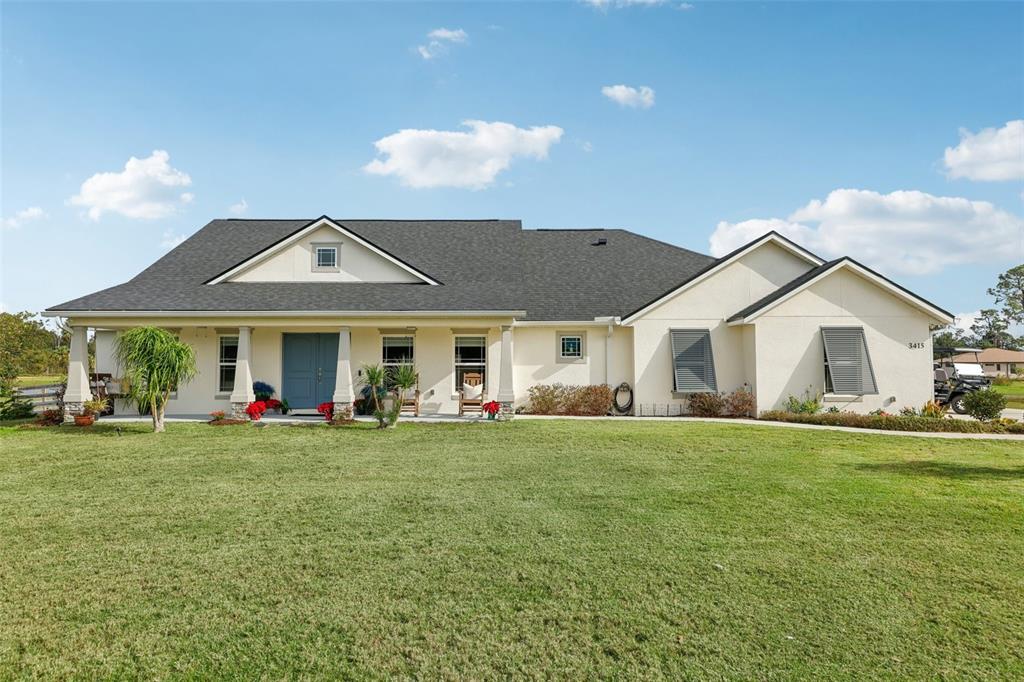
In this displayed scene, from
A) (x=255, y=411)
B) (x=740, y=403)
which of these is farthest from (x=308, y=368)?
(x=740, y=403)

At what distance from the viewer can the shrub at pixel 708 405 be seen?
16250 millimetres

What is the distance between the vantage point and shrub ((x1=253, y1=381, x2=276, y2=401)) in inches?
626

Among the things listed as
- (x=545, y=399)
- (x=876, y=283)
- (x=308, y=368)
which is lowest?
(x=545, y=399)

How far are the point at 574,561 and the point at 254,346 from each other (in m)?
14.7

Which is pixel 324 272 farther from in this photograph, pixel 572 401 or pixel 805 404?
pixel 805 404

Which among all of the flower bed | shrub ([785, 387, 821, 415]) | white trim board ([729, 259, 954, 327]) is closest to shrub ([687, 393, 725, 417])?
shrub ([785, 387, 821, 415])

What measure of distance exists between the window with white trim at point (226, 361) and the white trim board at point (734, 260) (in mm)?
12921

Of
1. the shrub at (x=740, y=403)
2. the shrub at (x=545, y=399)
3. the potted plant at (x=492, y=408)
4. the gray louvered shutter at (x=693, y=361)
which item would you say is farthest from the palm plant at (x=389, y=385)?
the shrub at (x=740, y=403)

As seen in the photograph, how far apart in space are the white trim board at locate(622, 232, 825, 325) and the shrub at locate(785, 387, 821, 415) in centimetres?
465

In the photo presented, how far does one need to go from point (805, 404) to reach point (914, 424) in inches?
107

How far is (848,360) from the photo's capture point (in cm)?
1548

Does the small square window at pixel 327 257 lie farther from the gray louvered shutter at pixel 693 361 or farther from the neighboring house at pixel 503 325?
the gray louvered shutter at pixel 693 361

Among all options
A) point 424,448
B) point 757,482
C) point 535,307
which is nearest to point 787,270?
point 535,307

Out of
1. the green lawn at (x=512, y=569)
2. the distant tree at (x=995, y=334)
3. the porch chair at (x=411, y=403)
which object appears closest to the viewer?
the green lawn at (x=512, y=569)
